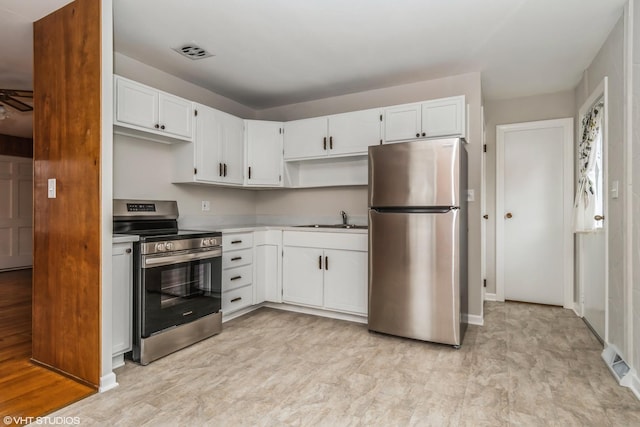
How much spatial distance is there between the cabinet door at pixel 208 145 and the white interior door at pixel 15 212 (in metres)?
5.09

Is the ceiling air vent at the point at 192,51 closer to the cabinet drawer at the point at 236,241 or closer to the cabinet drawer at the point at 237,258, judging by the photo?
the cabinet drawer at the point at 236,241

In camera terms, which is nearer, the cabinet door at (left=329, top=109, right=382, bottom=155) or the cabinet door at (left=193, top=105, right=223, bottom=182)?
the cabinet door at (left=193, top=105, right=223, bottom=182)

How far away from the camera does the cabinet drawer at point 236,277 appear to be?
3.43 m

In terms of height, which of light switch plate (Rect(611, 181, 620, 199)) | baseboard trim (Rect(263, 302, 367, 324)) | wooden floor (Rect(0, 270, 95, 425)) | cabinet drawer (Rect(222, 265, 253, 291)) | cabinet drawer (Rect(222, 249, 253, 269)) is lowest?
Result: wooden floor (Rect(0, 270, 95, 425))

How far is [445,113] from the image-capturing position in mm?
3305

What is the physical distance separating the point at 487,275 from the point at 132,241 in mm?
4033

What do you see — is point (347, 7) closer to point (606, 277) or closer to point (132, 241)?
point (132, 241)

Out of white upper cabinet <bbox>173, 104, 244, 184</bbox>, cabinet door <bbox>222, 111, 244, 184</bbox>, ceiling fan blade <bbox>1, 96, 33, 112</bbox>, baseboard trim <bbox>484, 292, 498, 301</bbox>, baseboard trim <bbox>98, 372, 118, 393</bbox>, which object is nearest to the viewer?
baseboard trim <bbox>98, 372, 118, 393</bbox>

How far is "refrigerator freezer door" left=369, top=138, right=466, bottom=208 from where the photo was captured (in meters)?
2.80

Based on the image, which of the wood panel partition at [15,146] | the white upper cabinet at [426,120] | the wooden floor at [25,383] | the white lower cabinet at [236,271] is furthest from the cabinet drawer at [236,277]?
the wood panel partition at [15,146]

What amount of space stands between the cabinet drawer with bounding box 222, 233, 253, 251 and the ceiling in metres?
1.60

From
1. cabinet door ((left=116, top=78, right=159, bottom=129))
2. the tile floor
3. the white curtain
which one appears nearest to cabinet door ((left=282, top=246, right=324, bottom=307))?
the tile floor

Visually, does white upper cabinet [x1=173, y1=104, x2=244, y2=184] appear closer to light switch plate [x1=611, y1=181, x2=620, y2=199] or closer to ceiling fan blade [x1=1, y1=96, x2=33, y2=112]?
ceiling fan blade [x1=1, y1=96, x2=33, y2=112]

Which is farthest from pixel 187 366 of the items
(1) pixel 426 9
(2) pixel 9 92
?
(2) pixel 9 92
